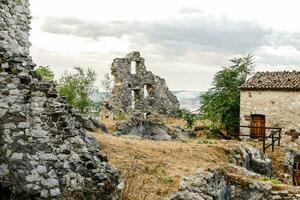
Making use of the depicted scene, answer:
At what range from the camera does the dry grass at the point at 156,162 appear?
10988mm

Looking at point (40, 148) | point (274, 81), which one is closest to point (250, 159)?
point (274, 81)

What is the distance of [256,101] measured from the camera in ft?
101

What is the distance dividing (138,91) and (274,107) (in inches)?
388

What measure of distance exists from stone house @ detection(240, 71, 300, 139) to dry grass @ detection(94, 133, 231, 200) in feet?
32.2

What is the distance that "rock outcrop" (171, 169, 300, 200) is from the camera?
1120cm

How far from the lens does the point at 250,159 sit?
70.8ft

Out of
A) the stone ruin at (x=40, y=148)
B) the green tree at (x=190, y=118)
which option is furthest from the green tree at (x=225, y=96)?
the stone ruin at (x=40, y=148)

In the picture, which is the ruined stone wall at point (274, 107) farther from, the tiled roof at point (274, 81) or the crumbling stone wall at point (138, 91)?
the crumbling stone wall at point (138, 91)

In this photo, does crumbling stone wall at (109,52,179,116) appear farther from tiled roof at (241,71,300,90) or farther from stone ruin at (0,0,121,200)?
stone ruin at (0,0,121,200)

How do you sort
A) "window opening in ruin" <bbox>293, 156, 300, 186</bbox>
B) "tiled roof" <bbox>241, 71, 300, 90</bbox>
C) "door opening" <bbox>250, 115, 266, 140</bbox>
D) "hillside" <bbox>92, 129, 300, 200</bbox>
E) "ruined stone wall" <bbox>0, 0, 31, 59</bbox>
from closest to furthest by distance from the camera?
"hillside" <bbox>92, 129, 300, 200</bbox> → "ruined stone wall" <bbox>0, 0, 31, 59</bbox> → "window opening in ruin" <bbox>293, 156, 300, 186</bbox> → "tiled roof" <bbox>241, 71, 300, 90</bbox> → "door opening" <bbox>250, 115, 266, 140</bbox>

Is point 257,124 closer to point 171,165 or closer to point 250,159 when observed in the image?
point 250,159

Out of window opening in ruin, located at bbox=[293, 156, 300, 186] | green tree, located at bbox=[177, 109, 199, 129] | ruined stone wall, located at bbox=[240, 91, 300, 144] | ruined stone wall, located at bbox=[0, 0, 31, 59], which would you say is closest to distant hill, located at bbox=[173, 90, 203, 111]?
green tree, located at bbox=[177, 109, 199, 129]

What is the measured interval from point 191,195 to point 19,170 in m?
4.41

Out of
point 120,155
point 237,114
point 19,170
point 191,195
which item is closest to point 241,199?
point 191,195
